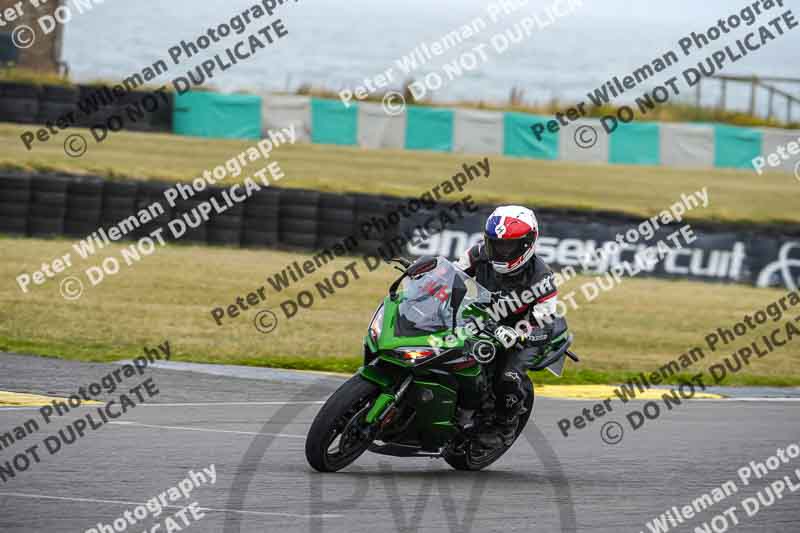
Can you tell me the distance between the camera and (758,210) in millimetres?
31172

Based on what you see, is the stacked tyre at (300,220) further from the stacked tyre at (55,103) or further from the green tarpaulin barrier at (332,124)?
the green tarpaulin barrier at (332,124)

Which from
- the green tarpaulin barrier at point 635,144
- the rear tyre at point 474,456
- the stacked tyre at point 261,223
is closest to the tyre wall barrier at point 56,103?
the stacked tyre at point 261,223

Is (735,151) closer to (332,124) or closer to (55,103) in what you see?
(332,124)

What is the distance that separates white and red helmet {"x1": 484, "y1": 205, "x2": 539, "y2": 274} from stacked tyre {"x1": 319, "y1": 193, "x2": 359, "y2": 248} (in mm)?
13430

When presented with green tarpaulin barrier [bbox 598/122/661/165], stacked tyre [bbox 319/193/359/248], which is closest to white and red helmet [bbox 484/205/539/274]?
stacked tyre [bbox 319/193/359/248]

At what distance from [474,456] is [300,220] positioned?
13863 millimetres

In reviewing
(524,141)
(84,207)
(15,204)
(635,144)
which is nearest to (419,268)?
(84,207)

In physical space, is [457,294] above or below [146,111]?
above

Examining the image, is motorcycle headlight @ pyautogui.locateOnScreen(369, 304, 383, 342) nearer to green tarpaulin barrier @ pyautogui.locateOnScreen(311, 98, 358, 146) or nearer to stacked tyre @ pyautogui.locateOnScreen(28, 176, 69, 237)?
stacked tyre @ pyautogui.locateOnScreen(28, 176, 69, 237)

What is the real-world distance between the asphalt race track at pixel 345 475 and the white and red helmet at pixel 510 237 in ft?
5.03

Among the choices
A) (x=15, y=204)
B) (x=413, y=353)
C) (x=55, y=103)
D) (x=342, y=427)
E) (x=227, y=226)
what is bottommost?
(x=227, y=226)

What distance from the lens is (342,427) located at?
816 centimetres

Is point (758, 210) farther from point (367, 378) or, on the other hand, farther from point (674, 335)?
point (367, 378)

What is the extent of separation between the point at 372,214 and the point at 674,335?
5868mm
